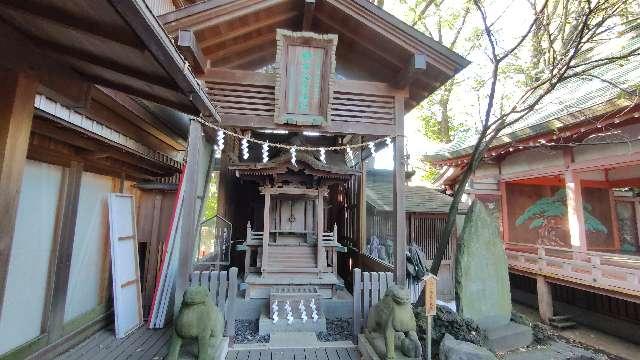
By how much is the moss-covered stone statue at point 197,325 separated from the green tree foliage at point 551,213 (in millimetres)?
12157

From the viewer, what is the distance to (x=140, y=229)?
22.2ft

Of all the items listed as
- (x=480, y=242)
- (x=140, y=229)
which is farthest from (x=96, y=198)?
(x=480, y=242)

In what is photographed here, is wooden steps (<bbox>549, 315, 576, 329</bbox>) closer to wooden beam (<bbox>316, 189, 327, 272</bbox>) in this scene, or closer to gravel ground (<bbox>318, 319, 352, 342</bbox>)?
gravel ground (<bbox>318, 319, 352, 342</bbox>)

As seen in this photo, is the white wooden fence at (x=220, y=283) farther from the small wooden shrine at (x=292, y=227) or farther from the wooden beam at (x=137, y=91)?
the wooden beam at (x=137, y=91)

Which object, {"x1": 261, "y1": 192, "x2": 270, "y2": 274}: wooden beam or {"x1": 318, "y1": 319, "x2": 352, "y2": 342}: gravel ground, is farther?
{"x1": 261, "y1": 192, "x2": 270, "y2": 274}: wooden beam

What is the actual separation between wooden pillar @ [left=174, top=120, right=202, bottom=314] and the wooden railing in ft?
31.5

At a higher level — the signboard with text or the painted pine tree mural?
the painted pine tree mural

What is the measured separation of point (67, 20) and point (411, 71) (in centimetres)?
508

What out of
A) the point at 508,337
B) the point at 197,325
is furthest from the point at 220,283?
the point at 508,337

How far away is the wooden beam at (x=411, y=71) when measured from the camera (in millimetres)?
5729

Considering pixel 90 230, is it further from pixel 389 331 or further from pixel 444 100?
pixel 444 100

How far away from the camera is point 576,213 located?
8922mm

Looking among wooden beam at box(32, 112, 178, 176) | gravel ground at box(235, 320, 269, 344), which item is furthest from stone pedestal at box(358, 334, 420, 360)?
wooden beam at box(32, 112, 178, 176)

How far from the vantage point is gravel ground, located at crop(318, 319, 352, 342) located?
592cm
